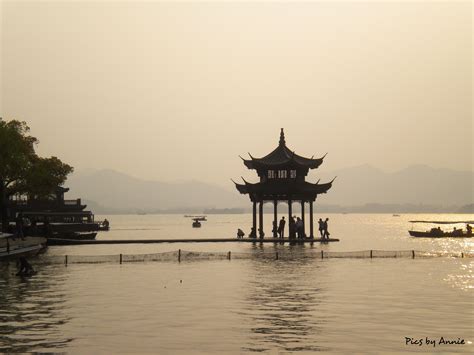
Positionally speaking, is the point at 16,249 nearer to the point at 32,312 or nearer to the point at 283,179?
the point at 32,312

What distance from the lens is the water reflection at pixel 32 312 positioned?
2050cm

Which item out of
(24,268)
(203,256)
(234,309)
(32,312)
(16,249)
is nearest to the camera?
(32,312)

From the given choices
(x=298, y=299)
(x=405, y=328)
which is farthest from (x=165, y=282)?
(x=405, y=328)

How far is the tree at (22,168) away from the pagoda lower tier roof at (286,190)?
20461mm

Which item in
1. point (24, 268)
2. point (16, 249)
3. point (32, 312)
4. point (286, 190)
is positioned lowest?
point (32, 312)

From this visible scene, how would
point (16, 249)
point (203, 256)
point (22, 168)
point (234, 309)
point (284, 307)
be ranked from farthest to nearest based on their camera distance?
point (22, 168) < point (203, 256) < point (16, 249) < point (284, 307) < point (234, 309)

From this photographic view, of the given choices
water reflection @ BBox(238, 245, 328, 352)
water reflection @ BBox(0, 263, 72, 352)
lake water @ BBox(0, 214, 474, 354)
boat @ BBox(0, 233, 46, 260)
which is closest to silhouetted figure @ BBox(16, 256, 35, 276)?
water reflection @ BBox(0, 263, 72, 352)

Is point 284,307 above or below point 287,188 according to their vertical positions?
below

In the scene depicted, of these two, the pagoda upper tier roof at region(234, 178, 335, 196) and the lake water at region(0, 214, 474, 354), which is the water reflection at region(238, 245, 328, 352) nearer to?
the lake water at region(0, 214, 474, 354)

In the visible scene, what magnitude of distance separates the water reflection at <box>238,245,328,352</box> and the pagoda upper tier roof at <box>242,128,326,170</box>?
29825 mm

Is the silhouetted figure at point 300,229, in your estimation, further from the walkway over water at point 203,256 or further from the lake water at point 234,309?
the lake water at point 234,309

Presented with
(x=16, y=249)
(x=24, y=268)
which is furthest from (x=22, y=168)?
(x=24, y=268)

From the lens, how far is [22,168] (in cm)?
7512

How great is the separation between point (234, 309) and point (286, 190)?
50415mm
